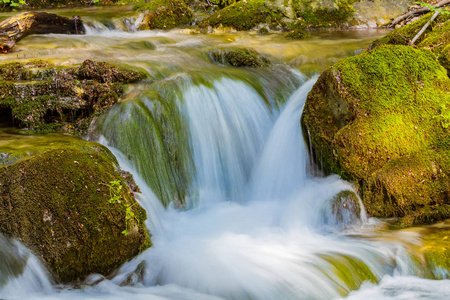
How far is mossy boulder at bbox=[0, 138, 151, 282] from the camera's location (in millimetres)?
3523

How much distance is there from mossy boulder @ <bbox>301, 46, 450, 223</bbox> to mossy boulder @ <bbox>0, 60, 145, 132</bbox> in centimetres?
281

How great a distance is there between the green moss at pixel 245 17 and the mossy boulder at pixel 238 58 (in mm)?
3556

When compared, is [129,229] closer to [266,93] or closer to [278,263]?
[278,263]

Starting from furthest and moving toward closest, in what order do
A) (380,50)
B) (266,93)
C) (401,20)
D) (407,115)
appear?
(401,20), (266,93), (380,50), (407,115)

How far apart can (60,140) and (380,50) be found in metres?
4.03

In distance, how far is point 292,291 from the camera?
3719mm

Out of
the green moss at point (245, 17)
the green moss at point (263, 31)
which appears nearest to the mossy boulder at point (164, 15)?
the green moss at point (245, 17)

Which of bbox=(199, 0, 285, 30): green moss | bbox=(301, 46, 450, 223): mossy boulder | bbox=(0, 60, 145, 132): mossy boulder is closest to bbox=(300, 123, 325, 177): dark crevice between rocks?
bbox=(301, 46, 450, 223): mossy boulder

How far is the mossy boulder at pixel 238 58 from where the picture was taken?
310 inches

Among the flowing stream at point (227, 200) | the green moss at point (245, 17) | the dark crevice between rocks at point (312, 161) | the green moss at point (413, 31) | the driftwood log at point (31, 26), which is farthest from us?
the green moss at point (245, 17)

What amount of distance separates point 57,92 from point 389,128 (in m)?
4.24

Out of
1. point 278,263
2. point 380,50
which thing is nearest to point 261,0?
point 380,50

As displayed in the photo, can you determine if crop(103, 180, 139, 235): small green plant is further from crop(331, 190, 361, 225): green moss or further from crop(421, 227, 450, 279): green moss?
crop(421, 227, 450, 279): green moss

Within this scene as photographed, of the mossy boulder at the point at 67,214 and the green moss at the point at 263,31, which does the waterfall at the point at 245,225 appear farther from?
A: the green moss at the point at 263,31
